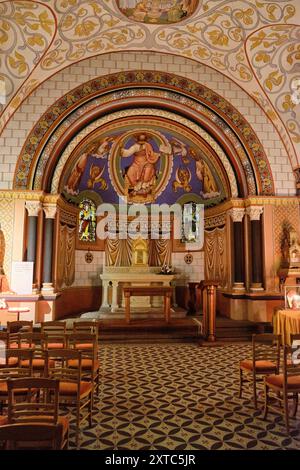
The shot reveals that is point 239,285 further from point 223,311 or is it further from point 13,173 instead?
point 13,173

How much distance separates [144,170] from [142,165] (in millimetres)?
236

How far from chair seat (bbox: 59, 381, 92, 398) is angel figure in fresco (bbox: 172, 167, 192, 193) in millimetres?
11742

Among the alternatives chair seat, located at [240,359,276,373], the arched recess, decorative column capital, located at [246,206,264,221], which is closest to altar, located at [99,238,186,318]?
decorative column capital, located at [246,206,264,221]

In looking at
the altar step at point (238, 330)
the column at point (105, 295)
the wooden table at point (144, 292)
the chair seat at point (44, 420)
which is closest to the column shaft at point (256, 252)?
the altar step at point (238, 330)

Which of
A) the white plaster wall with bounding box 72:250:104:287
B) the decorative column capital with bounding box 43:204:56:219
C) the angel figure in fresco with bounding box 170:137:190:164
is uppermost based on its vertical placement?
the angel figure in fresco with bounding box 170:137:190:164

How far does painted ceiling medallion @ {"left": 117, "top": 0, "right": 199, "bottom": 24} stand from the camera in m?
9.27

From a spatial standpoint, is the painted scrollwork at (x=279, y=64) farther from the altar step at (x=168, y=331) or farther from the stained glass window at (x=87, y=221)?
the stained glass window at (x=87, y=221)

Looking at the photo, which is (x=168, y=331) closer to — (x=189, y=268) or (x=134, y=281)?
(x=134, y=281)

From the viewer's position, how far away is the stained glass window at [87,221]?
48.9 feet

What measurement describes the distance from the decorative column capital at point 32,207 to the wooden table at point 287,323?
797 cm

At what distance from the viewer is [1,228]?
36.6 feet

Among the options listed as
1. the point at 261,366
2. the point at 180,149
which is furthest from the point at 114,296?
the point at 261,366

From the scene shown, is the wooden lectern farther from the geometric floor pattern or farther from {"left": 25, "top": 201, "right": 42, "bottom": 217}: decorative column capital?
{"left": 25, "top": 201, "right": 42, "bottom": 217}: decorative column capital

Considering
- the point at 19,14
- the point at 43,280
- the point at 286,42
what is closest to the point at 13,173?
the point at 43,280
